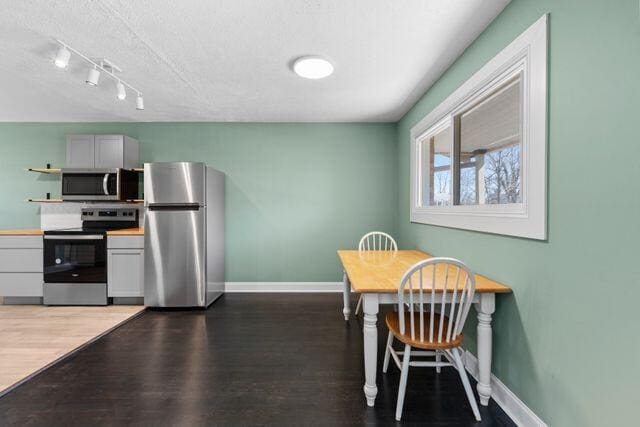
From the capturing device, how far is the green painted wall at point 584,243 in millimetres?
1005

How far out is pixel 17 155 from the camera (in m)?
3.85

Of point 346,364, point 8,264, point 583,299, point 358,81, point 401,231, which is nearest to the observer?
point 583,299

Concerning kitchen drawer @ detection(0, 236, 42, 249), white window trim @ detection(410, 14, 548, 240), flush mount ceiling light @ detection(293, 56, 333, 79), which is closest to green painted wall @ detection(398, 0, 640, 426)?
white window trim @ detection(410, 14, 548, 240)

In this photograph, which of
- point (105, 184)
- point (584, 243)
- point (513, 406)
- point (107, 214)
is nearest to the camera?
point (584, 243)

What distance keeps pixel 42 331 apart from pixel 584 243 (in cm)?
415

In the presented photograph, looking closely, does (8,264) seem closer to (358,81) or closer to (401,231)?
(358,81)

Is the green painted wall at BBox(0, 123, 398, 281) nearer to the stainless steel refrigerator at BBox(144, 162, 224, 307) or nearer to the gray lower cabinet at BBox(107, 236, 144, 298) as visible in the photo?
the stainless steel refrigerator at BBox(144, 162, 224, 307)

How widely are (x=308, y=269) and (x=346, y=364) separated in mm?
1888

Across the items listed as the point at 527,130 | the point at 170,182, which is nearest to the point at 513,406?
the point at 527,130

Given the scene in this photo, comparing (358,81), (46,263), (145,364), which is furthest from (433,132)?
(46,263)

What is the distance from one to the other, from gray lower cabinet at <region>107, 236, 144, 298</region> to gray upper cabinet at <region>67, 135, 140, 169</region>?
1.04 meters

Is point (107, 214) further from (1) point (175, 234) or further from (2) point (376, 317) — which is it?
(2) point (376, 317)

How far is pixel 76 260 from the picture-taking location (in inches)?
130

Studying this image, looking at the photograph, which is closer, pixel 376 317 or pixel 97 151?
pixel 376 317
